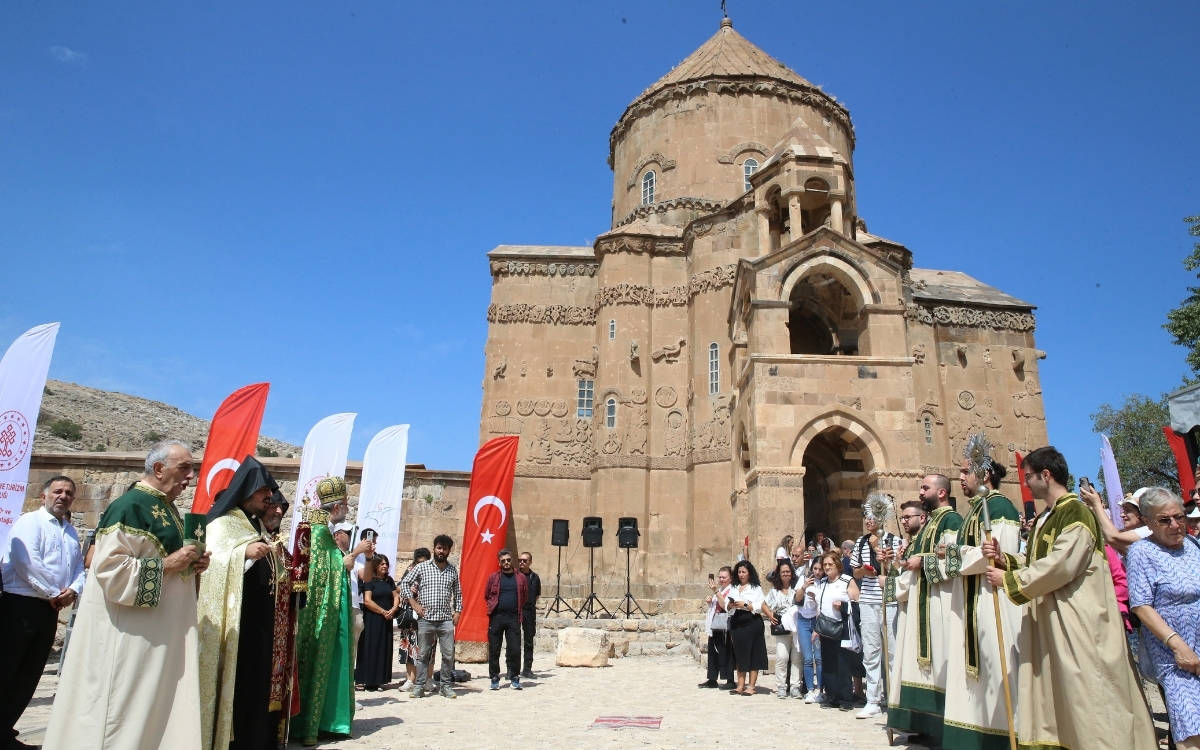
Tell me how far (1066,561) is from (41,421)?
53417mm

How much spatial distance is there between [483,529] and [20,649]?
8473 mm

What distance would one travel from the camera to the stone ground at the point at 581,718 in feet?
20.6

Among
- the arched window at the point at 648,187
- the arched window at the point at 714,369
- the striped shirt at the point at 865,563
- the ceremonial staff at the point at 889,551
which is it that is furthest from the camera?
the arched window at the point at 648,187

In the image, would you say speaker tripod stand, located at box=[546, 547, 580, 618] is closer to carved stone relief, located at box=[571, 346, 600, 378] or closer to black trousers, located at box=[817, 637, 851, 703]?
carved stone relief, located at box=[571, 346, 600, 378]

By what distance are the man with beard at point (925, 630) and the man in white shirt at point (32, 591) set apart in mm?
6427

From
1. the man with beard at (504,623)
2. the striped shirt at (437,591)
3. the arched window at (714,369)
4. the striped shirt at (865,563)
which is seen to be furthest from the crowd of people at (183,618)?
the arched window at (714,369)

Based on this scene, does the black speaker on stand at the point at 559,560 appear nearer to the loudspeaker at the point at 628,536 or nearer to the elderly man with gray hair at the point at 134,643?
the loudspeaker at the point at 628,536

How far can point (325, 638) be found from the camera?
20.7ft

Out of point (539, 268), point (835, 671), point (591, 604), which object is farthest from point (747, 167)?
point (835, 671)

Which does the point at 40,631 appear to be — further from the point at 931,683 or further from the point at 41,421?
the point at 41,421

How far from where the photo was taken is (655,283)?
74.9 ft

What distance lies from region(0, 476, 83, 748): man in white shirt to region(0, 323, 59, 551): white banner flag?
90 cm

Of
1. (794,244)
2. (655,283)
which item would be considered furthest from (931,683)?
(655,283)

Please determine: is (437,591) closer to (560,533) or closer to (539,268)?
(560,533)
